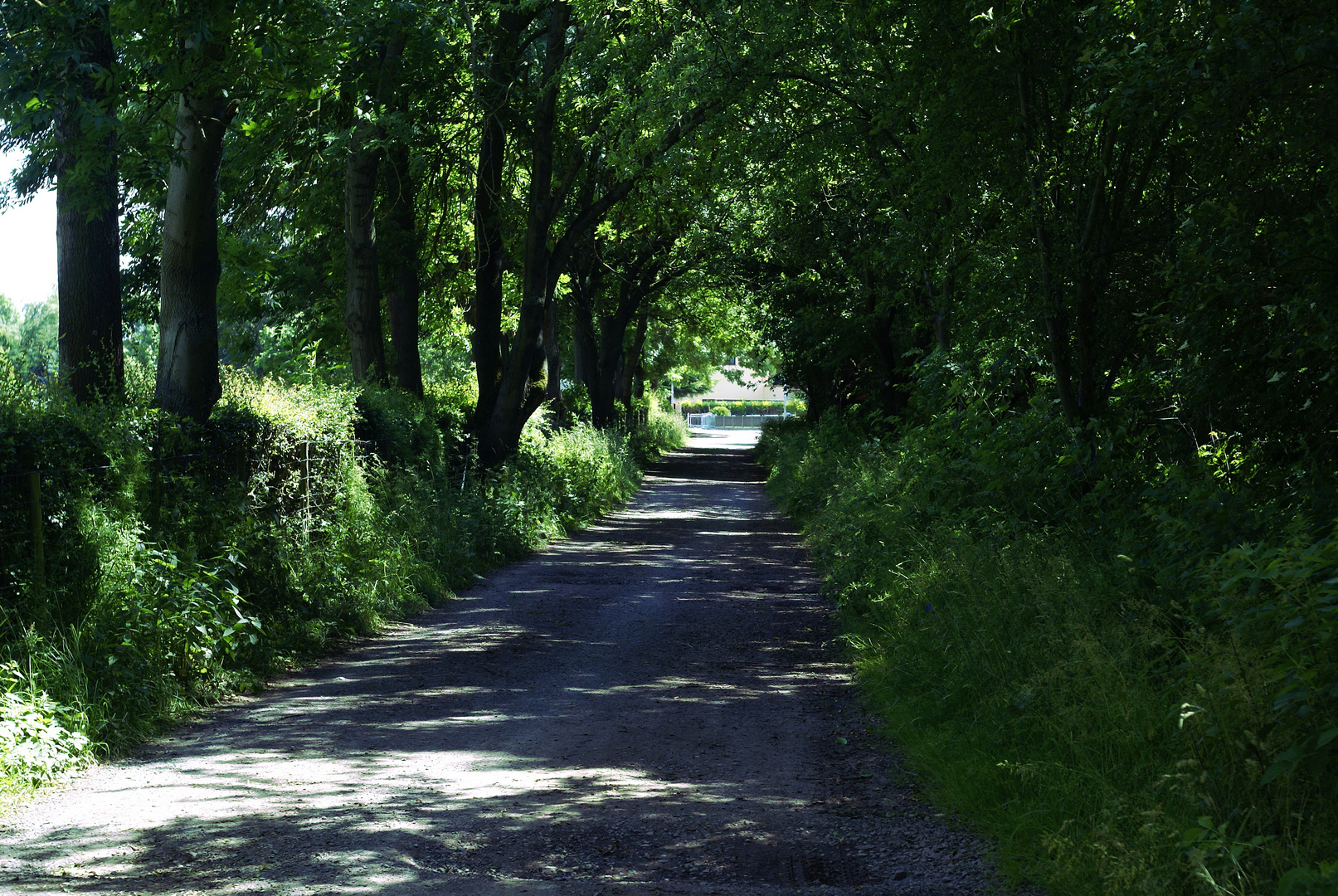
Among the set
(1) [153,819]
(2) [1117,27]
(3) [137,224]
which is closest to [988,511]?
(2) [1117,27]

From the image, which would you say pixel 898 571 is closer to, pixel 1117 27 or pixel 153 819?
pixel 1117 27

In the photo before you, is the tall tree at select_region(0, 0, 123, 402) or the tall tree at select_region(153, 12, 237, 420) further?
the tall tree at select_region(153, 12, 237, 420)

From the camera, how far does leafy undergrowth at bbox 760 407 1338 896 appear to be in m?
4.18

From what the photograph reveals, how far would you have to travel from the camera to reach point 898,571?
33.8 ft

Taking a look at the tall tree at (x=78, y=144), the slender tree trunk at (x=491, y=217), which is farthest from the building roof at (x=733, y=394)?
the tall tree at (x=78, y=144)

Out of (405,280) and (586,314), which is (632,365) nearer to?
(586,314)

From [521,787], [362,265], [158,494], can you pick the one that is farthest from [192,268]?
[362,265]

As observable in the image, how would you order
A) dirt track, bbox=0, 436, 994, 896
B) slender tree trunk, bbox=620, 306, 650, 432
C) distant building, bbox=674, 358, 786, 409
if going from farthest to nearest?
distant building, bbox=674, 358, 786, 409
slender tree trunk, bbox=620, 306, 650, 432
dirt track, bbox=0, 436, 994, 896

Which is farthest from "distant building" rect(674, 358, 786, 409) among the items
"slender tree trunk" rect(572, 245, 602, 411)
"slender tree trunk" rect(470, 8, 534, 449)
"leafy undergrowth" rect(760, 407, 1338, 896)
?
"leafy undergrowth" rect(760, 407, 1338, 896)

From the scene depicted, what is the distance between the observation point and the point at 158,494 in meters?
8.52

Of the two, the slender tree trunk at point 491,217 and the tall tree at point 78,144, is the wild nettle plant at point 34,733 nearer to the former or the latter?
the tall tree at point 78,144

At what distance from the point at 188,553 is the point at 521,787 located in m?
3.87

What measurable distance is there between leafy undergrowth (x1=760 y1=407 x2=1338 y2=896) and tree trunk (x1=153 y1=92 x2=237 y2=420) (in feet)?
21.1

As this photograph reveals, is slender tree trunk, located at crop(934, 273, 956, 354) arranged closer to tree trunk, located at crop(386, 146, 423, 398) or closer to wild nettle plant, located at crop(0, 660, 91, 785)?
tree trunk, located at crop(386, 146, 423, 398)
